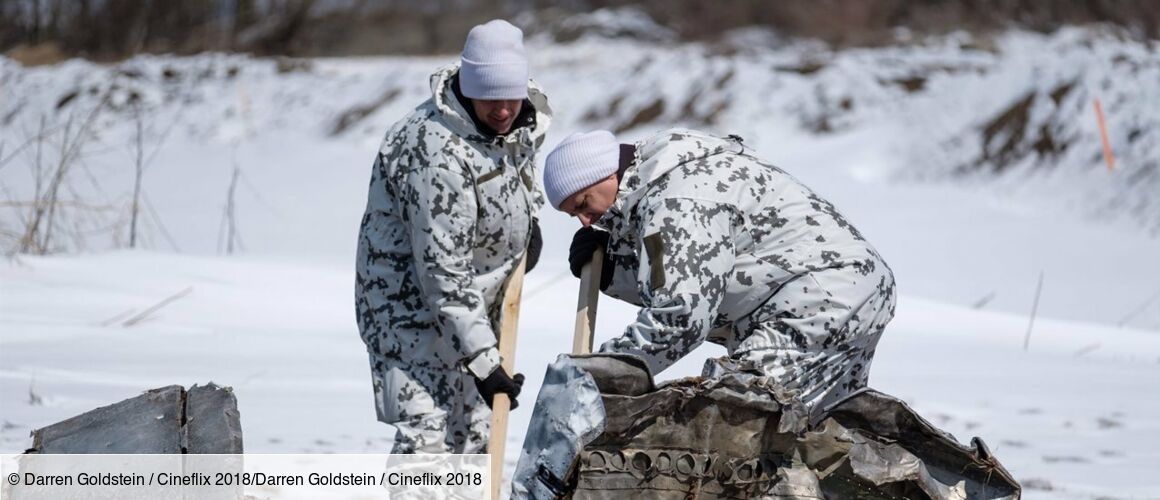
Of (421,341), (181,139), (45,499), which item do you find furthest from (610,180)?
(181,139)

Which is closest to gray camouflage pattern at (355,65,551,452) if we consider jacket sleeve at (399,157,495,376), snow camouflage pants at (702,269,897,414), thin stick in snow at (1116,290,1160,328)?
jacket sleeve at (399,157,495,376)

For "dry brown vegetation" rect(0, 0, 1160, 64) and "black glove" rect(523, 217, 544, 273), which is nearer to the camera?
"black glove" rect(523, 217, 544, 273)

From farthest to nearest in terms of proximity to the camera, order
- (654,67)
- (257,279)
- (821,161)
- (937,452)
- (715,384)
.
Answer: (654,67) → (821,161) → (257,279) → (937,452) → (715,384)

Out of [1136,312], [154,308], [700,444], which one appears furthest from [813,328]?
[1136,312]

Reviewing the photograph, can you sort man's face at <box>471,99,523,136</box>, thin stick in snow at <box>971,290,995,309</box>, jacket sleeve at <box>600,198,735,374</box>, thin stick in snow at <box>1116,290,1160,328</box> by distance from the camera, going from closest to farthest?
jacket sleeve at <box>600,198,735,374</box> → man's face at <box>471,99,523,136</box> → thin stick in snow at <box>1116,290,1160,328</box> → thin stick in snow at <box>971,290,995,309</box>

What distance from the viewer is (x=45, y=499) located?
3.31 meters

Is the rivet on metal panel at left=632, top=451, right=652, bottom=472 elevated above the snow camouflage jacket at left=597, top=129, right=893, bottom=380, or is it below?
below

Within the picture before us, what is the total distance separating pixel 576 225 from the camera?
12102 millimetres

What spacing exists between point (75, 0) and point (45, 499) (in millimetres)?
21344

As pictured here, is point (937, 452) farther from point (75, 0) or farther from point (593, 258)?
point (75, 0)

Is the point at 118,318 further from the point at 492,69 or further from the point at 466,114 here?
the point at 492,69

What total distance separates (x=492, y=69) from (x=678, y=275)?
34.8 inches

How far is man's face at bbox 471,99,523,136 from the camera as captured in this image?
12.3ft

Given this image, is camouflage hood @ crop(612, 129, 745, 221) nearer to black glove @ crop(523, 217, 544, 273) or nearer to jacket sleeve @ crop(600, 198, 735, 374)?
jacket sleeve @ crop(600, 198, 735, 374)
